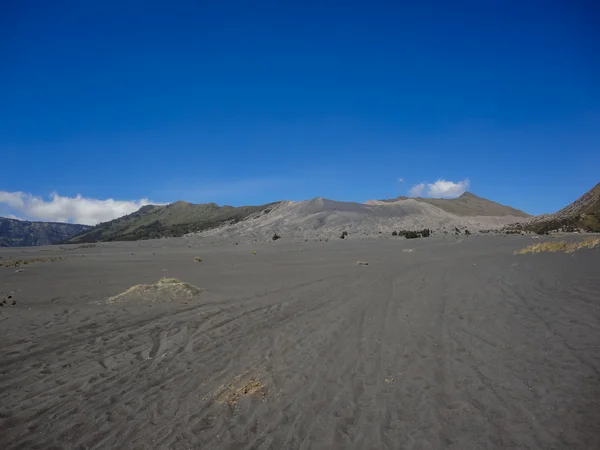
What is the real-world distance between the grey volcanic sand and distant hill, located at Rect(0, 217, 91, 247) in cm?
12668

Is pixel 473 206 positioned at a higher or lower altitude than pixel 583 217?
higher

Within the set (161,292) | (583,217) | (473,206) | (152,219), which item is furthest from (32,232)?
(583,217)

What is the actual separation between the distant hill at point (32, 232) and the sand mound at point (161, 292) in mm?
122297

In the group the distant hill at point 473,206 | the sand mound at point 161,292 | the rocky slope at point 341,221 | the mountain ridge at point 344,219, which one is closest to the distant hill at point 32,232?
the mountain ridge at point 344,219

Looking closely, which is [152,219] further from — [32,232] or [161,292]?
[161,292]

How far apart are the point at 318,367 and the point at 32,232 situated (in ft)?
504

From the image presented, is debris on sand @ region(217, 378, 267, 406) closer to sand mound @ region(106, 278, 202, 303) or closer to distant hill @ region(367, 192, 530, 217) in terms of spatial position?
sand mound @ region(106, 278, 202, 303)

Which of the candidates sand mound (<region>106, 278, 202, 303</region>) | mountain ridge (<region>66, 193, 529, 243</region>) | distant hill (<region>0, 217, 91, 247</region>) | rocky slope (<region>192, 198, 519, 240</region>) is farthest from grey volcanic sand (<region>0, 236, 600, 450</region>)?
distant hill (<region>0, 217, 91, 247</region>)

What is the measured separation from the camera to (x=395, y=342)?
7395 mm

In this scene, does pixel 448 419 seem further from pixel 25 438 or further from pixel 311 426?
pixel 25 438

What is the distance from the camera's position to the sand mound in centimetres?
1265

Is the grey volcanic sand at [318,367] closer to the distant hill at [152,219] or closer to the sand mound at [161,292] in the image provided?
the sand mound at [161,292]

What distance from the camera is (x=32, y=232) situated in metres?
128

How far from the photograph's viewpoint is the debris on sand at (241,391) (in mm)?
5525
